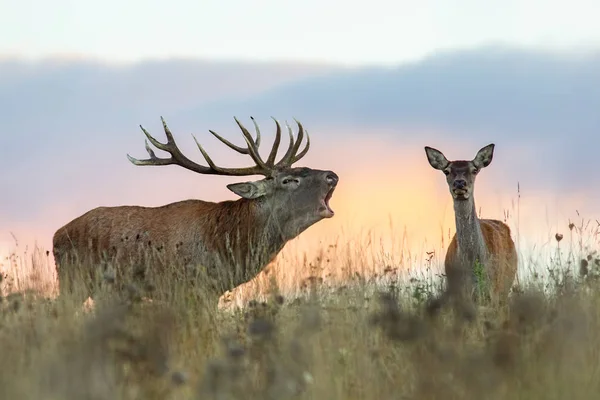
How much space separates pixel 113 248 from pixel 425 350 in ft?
22.5

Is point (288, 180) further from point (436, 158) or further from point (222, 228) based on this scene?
point (436, 158)

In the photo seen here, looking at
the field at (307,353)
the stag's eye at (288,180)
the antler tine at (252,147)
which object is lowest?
the field at (307,353)

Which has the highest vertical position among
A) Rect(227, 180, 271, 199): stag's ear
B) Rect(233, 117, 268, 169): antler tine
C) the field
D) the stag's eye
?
Rect(233, 117, 268, 169): antler tine

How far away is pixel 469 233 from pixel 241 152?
2991mm

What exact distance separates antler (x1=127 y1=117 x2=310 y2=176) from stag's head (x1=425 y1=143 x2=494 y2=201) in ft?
5.77

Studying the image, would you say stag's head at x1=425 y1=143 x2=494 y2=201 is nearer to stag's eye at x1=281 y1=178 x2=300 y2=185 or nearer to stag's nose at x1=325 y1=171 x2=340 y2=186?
stag's nose at x1=325 y1=171 x2=340 y2=186

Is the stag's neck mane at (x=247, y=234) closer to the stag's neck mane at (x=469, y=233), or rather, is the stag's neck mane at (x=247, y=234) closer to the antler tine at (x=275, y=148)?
the antler tine at (x=275, y=148)

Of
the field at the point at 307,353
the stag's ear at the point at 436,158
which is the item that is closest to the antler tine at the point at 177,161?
the stag's ear at the point at 436,158

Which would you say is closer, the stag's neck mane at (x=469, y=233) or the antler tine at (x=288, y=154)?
the stag's neck mane at (x=469, y=233)

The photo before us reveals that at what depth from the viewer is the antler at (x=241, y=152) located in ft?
39.1

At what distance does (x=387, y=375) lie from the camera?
6.16m

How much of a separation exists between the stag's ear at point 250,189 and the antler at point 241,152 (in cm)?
30

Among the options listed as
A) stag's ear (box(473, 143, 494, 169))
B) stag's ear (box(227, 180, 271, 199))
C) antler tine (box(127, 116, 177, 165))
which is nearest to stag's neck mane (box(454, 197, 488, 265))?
stag's ear (box(473, 143, 494, 169))

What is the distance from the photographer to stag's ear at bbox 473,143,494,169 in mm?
11273
